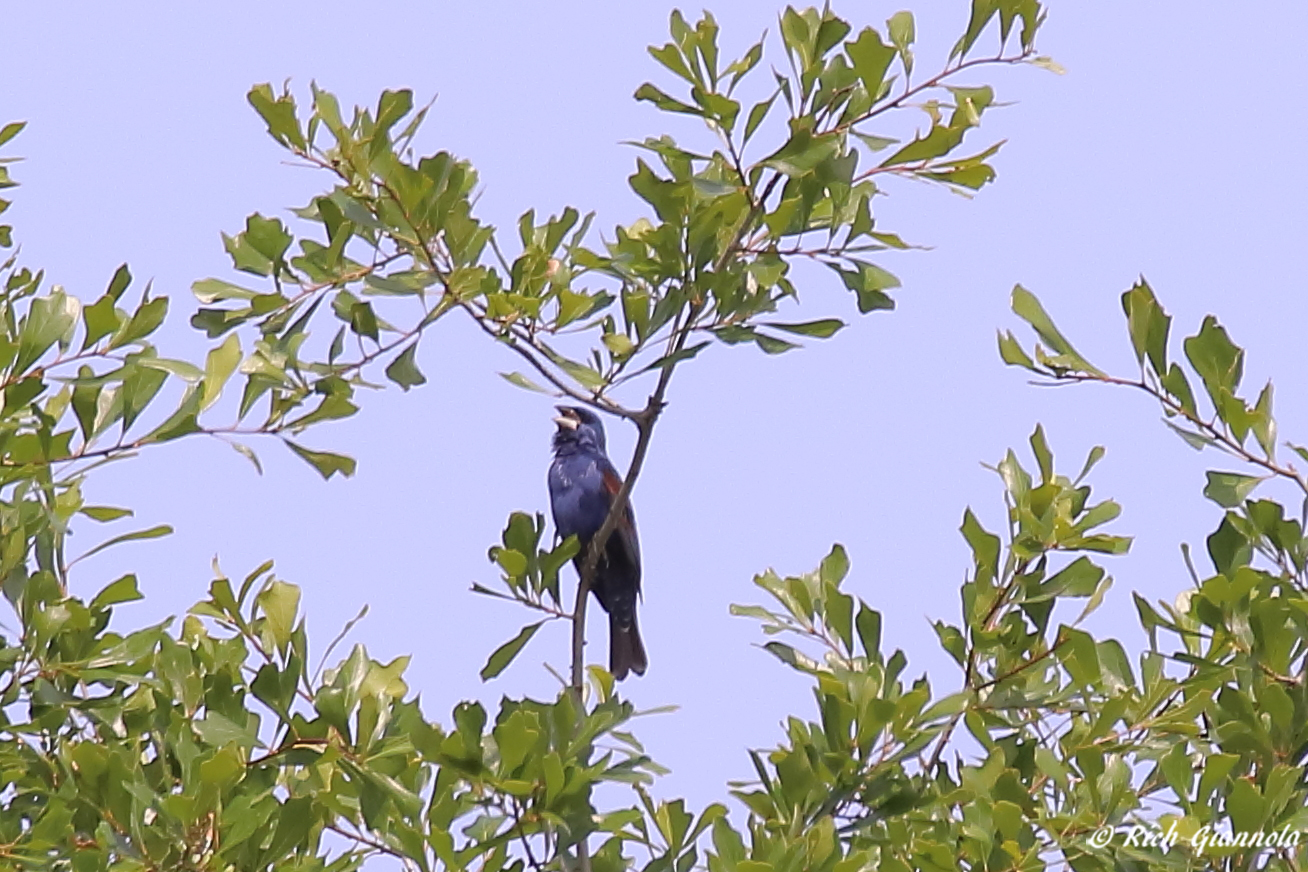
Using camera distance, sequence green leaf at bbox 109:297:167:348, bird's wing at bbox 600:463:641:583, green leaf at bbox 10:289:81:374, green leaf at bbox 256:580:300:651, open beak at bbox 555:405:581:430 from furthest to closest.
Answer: open beak at bbox 555:405:581:430 < bird's wing at bbox 600:463:641:583 < green leaf at bbox 256:580:300:651 < green leaf at bbox 109:297:167:348 < green leaf at bbox 10:289:81:374

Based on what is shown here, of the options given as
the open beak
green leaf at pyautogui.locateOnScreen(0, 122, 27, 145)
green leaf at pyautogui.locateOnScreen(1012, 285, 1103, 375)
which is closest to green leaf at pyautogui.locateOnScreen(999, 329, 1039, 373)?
green leaf at pyautogui.locateOnScreen(1012, 285, 1103, 375)

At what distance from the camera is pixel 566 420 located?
25.6ft

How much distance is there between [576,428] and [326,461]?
12.5ft

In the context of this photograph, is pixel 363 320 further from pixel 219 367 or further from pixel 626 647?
pixel 626 647

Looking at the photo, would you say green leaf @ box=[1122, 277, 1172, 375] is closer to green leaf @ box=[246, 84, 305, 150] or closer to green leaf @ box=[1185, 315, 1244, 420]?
green leaf @ box=[1185, 315, 1244, 420]

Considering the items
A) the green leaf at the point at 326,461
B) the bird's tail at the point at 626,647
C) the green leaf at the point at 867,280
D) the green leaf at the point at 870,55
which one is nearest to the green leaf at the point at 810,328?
the green leaf at the point at 867,280

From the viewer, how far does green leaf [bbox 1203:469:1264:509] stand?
12.4 ft

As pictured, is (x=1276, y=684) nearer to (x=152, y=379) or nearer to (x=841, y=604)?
(x=841, y=604)

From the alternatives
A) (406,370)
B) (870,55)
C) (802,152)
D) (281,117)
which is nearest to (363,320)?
(406,370)

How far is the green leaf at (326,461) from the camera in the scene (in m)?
4.07

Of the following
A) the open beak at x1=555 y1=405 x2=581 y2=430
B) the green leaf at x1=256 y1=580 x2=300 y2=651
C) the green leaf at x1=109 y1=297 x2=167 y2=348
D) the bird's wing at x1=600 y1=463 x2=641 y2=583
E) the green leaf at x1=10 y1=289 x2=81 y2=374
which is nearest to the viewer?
the green leaf at x1=10 y1=289 x2=81 y2=374

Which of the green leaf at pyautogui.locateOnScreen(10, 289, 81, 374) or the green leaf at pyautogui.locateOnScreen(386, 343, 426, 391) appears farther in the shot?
the green leaf at pyautogui.locateOnScreen(386, 343, 426, 391)

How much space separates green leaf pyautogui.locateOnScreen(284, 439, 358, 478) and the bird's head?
3721 millimetres

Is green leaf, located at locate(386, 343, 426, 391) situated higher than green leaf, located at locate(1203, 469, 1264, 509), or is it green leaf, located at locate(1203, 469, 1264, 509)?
green leaf, located at locate(386, 343, 426, 391)
